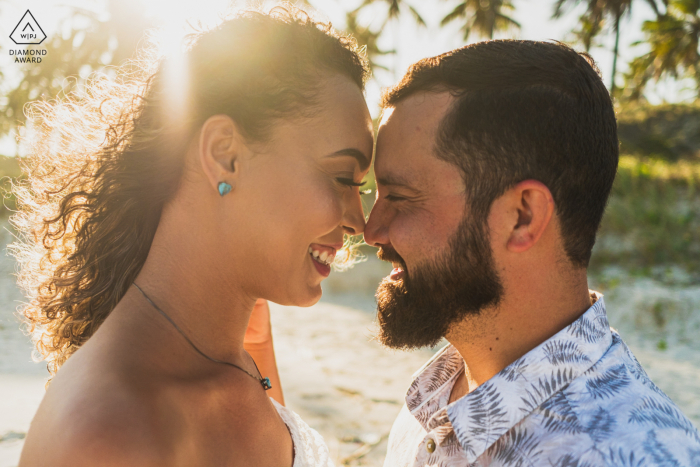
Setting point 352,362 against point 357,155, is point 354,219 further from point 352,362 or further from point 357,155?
point 352,362

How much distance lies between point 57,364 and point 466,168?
80.0 inches

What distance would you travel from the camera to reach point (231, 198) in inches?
77.3

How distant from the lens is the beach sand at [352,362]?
5285 millimetres

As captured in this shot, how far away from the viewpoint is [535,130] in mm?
1931

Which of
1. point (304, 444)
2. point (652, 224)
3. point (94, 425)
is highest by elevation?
point (94, 425)

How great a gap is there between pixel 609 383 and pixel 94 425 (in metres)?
1.53

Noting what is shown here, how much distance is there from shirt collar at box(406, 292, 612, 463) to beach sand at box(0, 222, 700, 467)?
3.04 metres

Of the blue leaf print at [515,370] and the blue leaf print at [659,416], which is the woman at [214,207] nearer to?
the blue leaf print at [515,370]

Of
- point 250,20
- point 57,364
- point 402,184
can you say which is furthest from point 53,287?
point 402,184

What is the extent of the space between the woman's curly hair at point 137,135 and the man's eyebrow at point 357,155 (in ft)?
0.64

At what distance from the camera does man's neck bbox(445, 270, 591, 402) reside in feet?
6.45

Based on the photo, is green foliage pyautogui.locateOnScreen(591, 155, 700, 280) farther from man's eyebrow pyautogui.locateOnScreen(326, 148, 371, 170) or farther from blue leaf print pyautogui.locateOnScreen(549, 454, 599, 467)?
blue leaf print pyautogui.locateOnScreen(549, 454, 599, 467)

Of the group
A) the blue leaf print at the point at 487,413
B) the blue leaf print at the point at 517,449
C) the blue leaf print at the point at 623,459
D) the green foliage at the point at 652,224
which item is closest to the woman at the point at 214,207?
the blue leaf print at the point at 487,413

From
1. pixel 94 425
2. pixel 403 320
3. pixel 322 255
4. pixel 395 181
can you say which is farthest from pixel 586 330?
pixel 94 425
